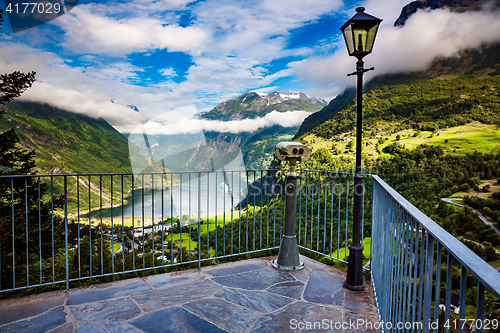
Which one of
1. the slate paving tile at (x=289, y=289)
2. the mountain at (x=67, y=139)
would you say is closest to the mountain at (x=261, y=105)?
the mountain at (x=67, y=139)

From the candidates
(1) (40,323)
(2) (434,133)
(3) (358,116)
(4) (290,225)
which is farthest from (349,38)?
(2) (434,133)

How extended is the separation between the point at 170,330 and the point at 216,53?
54.4 metres

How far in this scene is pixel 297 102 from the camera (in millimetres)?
53031

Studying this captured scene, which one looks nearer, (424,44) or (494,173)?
(494,173)

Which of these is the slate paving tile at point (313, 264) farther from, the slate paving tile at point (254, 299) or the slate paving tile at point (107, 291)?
the slate paving tile at point (107, 291)

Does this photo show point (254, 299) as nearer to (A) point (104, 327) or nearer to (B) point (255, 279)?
(B) point (255, 279)

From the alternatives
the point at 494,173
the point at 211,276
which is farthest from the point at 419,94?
the point at 211,276

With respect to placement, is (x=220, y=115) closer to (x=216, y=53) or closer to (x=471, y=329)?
(x=216, y=53)

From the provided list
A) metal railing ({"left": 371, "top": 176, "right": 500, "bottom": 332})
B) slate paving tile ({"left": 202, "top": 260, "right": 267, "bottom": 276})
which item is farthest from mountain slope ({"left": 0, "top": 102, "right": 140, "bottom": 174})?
metal railing ({"left": 371, "top": 176, "right": 500, "bottom": 332})

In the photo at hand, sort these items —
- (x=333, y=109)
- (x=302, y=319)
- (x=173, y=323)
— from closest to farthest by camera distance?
1. (x=173, y=323)
2. (x=302, y=319)
3. (x=333, y=109)

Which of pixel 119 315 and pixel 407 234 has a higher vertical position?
pixel 407 234

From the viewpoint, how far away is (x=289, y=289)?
3.06 metres

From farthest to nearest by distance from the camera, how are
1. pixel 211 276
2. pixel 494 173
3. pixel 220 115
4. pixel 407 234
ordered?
pixel 220 115 < pixel 494 173 < pixel 211 276 < pixel 407 234

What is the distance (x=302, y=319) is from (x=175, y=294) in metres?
1.36
